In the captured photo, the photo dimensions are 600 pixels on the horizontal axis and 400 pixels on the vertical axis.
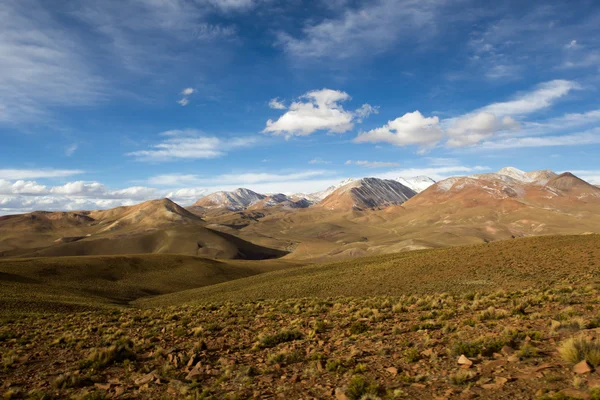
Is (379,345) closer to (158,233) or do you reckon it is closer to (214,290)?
(214,290)

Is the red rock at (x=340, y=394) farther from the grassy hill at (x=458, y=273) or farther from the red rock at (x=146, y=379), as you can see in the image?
the grassy hill at (x=458, y=273)

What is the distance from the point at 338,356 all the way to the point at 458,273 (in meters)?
35.1

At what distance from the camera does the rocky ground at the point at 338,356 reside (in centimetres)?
941

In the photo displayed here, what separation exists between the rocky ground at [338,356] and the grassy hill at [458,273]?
1683 cm

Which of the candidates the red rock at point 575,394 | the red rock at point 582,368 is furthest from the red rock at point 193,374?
the red rock at point 582,368

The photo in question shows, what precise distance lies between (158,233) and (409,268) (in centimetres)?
17004

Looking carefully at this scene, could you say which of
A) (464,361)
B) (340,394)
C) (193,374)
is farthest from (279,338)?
(464,361)

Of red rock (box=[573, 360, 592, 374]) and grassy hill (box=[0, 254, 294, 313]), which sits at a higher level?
red rock (box=[573, 360, 592, 374])

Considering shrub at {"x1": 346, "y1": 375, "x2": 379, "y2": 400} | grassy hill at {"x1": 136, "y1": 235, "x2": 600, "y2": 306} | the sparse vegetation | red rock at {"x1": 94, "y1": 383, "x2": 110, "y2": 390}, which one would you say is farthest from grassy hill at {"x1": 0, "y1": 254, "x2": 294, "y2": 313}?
shrub at {"x1": 346, "y1": 375, "x2": 379, "y2": 400}

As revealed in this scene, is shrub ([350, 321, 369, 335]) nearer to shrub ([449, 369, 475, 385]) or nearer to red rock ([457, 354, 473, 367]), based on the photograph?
red rock ([457, 354, 473, 367])

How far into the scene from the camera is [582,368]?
8.82 meters

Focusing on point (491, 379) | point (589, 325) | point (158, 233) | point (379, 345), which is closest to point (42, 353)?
point (379, 345)

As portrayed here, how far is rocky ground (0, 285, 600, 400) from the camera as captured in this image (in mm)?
9406

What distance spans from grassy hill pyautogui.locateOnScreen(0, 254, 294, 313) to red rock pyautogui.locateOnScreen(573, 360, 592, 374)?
48204mm
